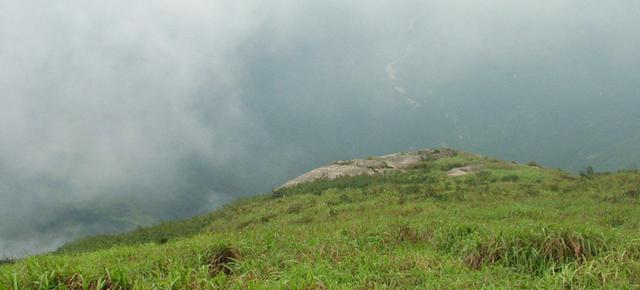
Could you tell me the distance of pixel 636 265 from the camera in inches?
356

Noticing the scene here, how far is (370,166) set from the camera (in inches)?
1730

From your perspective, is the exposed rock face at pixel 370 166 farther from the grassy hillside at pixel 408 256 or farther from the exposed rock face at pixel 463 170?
the grassy hillside at pixel 408 256

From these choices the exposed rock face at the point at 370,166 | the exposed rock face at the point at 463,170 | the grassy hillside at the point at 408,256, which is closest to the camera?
the grassy hillside at the point at 408,256

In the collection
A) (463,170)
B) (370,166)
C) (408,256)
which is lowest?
(408,256)

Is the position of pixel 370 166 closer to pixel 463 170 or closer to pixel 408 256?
pixel 463 170

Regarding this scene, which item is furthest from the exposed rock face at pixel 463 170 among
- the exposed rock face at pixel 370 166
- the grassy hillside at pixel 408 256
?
the grassy hillside at pixel 408 256

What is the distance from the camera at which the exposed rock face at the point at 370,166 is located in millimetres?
42312

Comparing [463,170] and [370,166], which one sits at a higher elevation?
[370,166]

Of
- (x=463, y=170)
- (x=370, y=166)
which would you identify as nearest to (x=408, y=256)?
(x=463, y=170)

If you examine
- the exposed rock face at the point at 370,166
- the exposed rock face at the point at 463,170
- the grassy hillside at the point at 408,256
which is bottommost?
the grassy hillside at the point at 408,256

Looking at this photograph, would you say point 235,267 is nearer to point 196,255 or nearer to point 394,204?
point 196,255

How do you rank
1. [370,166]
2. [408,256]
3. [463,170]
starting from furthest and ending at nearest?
[370,166], [463,170], [408,256]

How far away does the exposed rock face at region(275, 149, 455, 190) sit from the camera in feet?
139

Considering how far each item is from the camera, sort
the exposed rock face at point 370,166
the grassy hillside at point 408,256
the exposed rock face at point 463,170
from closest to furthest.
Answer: the grassy hillside at point 408,256 < the exposed rock face at point 463,170 < the exposed rock face at point 370,166
